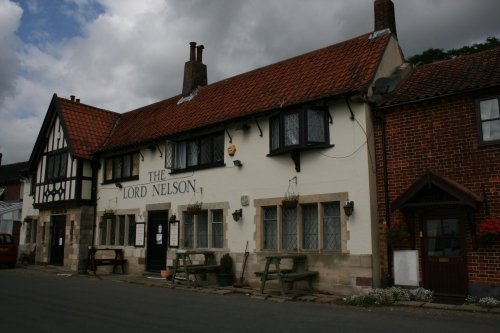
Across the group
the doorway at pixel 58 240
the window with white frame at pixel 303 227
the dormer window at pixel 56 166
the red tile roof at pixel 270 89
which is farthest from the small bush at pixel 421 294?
the doorway at pixel 58 240

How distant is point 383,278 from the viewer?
11938mm

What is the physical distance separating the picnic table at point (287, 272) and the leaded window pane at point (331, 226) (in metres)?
0.78

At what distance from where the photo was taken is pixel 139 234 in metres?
18.4

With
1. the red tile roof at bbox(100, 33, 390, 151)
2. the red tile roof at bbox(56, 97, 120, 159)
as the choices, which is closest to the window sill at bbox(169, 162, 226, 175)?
the red tile roof at bbox(100, 33, 390, 151)

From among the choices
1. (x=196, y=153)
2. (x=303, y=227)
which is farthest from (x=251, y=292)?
(x=196, y=153)

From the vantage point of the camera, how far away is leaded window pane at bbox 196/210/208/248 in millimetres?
16328

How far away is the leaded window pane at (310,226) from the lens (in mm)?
13328

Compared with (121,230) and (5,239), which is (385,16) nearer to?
(121,230)

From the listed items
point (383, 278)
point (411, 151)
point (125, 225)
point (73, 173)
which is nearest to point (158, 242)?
point (125, 225)

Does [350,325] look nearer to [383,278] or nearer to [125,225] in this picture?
[383,278]

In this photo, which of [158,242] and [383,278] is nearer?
[383,278]

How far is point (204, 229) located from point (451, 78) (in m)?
9.16

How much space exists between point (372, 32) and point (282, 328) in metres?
10.5

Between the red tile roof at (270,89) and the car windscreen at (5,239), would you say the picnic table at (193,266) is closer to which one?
the red tile roof at (270,89)
